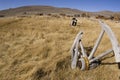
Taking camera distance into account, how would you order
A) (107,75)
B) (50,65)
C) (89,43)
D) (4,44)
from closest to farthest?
(107,75) < (50,65) < (89,43) < (4,44)

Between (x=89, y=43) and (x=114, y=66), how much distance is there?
14.4ft

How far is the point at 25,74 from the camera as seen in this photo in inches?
380

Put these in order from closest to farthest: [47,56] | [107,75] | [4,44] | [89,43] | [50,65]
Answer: [107,75] < [50,65] < [47,56] < [89,43] < [4,44]

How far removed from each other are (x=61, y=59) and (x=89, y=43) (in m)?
3.50

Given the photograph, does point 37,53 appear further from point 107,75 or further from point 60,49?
point 107,75

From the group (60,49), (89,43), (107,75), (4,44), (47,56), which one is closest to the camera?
(107,75)

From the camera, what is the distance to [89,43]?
13.8m

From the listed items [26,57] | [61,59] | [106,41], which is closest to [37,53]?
[26,57]

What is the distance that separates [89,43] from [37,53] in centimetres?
342

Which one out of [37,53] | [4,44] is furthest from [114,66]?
[4,44]

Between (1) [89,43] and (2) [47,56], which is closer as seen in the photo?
(2) [47,56]

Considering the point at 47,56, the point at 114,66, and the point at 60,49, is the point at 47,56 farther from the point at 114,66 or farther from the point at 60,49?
the point at 114,66

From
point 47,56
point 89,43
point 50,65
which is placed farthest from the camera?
point 89,43

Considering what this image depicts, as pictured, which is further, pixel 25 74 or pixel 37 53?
pixel 37 53
